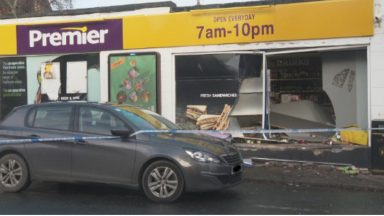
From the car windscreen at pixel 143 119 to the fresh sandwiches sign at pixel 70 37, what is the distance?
4.90 metres

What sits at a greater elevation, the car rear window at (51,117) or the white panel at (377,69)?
the white panel at (377,69)

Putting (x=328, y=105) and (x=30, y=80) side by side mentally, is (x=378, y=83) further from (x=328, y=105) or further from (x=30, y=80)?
(x=30, y=80)

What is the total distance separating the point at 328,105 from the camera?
1298cm

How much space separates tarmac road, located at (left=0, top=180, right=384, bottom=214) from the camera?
7.44 metres

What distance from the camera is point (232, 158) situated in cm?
811

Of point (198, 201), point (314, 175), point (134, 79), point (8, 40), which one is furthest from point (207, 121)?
point (8, 40)

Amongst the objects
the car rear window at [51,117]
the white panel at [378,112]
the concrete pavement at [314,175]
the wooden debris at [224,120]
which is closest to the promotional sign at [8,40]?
the wooden debris at [224,120]

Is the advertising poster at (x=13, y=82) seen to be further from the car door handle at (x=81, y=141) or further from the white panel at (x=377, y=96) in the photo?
the white panel at (x=377, y=96)

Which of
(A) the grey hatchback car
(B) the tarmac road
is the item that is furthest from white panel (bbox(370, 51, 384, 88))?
(A) the grey hatchback car

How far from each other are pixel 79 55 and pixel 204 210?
7.88m

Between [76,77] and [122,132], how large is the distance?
650 centimetres

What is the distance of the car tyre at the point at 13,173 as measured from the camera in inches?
342

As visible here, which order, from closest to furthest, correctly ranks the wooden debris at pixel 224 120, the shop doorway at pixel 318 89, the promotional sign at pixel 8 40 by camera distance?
the shop doorway at pixel 318 89 < the wooden debris at pixel 224 120 < the promotional sign at pixel 8 40

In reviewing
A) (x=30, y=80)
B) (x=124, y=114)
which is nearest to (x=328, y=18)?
(x=124, y=114)
